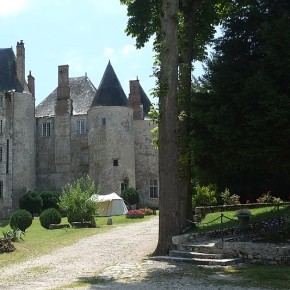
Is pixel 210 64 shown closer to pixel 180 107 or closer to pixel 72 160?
pixel 180 107

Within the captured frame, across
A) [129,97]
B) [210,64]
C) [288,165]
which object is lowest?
[288,165]

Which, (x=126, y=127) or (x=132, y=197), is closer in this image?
(x=132, y=197)

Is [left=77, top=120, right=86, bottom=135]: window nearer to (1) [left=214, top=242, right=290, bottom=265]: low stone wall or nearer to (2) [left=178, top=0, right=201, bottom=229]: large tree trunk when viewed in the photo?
(2) [left=178, top=0, right=201, bottom=229]: large tree trunk

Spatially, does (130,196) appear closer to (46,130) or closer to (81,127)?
(81,127)

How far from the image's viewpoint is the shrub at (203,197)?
23.6m

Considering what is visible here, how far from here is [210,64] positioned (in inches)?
657

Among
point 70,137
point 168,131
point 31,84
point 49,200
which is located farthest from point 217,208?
point 31,84

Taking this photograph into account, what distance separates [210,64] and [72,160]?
32.1 m

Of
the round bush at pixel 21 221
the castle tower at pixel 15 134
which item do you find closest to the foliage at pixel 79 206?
the round bush at pixel 21 221

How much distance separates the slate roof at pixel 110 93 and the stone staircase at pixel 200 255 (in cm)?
3207

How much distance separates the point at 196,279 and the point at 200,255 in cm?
260

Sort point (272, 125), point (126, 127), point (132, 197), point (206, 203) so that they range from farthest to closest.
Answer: point (126, 127) < point (132, 197) < point (206, 203) < point (272, 125)

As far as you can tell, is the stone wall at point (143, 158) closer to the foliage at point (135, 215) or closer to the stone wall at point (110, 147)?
the stone wall at point (110, 147)

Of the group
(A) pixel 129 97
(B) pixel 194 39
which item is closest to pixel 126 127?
(A) pixel 129 97
